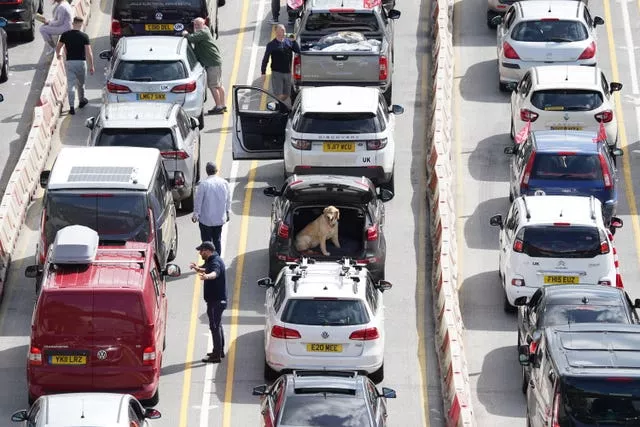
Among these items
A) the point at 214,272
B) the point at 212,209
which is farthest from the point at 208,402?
the point at 212,209

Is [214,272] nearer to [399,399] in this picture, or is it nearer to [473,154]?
[399,399]

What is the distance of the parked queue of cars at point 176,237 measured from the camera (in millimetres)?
24750

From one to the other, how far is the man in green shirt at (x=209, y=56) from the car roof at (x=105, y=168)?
7.40 meters


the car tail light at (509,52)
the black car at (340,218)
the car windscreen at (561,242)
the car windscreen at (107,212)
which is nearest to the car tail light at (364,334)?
the black car at (340,218)

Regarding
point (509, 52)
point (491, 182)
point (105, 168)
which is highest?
point (105, 168)

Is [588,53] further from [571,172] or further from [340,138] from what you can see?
[340,138]

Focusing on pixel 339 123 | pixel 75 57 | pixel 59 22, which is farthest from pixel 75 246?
pixel 59 22

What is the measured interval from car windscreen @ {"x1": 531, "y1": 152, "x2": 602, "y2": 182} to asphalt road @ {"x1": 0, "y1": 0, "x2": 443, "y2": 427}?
213 cm

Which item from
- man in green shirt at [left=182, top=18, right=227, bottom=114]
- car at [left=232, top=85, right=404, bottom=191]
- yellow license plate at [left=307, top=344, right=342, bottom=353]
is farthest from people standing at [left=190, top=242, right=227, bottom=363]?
man in green shirt at [left=182, top=18, right=227, bottom=114]

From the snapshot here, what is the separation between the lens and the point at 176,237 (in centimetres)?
3103

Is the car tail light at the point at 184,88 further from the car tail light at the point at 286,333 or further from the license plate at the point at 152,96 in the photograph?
the car tail light at the point at 286,333

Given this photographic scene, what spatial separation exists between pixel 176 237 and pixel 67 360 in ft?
20.5

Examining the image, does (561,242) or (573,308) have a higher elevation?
(573,308)

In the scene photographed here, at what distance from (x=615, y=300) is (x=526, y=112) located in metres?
9.05
